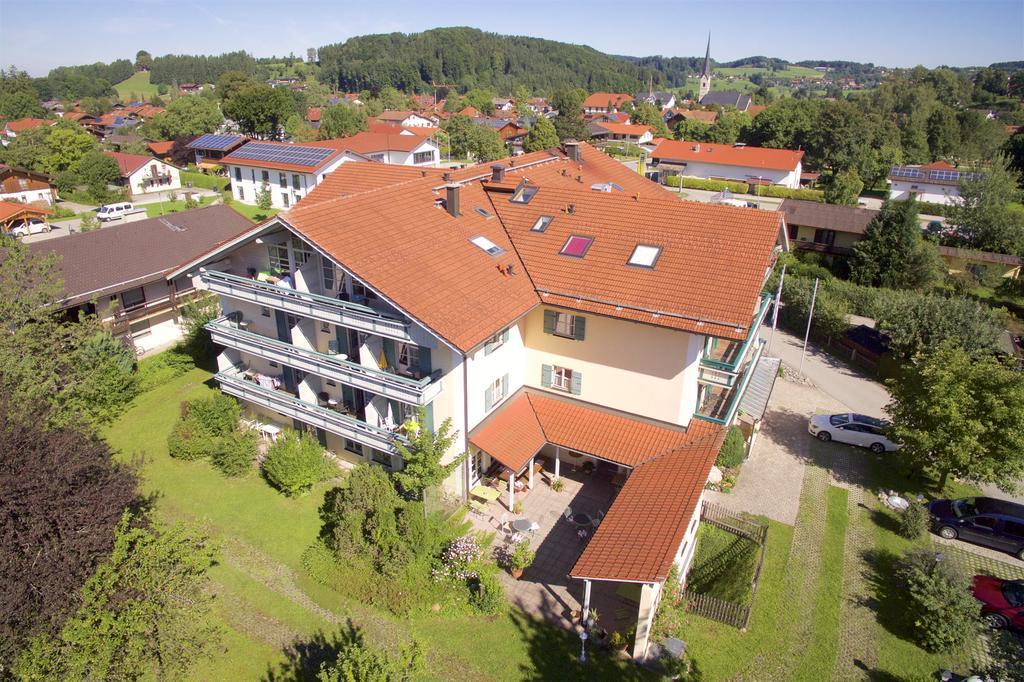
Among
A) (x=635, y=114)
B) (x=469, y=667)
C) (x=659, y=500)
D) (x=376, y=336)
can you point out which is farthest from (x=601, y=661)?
(x=635, y=114)

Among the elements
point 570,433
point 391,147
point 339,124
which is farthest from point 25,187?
point 570,433

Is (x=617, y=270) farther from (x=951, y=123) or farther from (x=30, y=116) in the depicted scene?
(x=30, y=116)

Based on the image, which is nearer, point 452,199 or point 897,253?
point 452,199

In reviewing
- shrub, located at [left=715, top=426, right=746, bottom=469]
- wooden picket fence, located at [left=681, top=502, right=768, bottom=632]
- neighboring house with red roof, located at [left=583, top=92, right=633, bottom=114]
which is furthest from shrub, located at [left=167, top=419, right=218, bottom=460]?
neighboring house with red roof, located at [left=583, top=92, right=633, bottom=114]

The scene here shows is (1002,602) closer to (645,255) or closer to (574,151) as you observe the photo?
Result: (645,255)

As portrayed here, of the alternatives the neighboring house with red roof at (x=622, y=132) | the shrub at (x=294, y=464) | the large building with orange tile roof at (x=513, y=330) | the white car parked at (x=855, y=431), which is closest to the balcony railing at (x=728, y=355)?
the large building with orange tile roof at (x=513, y=330)
